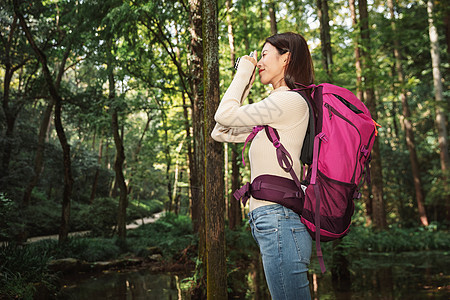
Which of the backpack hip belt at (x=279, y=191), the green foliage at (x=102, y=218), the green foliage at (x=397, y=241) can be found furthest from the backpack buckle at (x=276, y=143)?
the green foliage at (x=102, y=218)

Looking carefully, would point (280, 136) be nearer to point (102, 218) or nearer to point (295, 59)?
point (295, 59)

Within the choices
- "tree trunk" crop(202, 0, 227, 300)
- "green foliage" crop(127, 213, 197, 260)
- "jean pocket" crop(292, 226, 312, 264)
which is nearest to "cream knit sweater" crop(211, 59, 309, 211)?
"jean pocket" crop(292, 226, 312, 264)

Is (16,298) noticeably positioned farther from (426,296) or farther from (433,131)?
(433,131)

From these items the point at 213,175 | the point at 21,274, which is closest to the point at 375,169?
the point at 213,175

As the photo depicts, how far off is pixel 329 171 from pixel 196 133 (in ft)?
20.5

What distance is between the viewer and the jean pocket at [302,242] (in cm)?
170

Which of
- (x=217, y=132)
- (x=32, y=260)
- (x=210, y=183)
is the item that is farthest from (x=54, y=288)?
(x=217, y=132)

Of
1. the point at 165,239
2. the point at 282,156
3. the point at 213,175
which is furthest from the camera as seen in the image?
the point at 165,239

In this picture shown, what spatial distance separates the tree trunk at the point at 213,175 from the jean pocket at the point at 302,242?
2560mm

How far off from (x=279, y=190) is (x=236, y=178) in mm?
14536

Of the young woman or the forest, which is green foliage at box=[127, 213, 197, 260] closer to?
the forest

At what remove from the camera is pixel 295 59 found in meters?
2.02

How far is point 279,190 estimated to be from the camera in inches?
69.3

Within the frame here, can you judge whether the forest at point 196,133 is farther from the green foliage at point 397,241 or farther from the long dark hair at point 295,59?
the long dark hair at point 295,59
